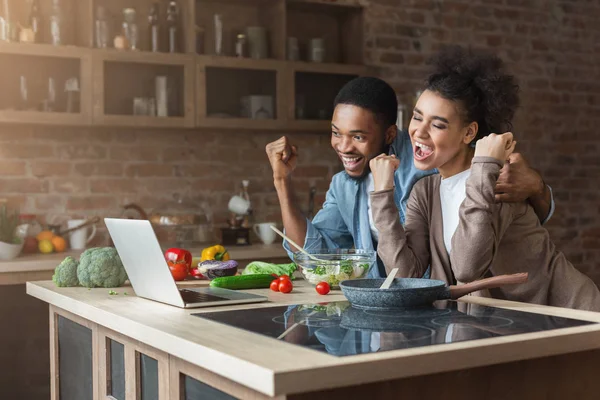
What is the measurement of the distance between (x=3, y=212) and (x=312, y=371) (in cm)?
311

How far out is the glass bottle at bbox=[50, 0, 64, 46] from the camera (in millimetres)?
4203

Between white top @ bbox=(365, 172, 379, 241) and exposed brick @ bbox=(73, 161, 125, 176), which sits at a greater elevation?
exposed brick @ bbox=(73, 161, 125, 176)

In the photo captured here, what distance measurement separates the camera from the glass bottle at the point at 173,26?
176 inches

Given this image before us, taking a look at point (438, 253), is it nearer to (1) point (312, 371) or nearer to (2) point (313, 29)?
(1) point (312, 371)

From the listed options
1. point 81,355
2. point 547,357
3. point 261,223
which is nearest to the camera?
point 547,357

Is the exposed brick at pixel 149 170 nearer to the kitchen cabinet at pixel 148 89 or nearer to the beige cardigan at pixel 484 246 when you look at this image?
the kitchen cabinet at pixel 148 89

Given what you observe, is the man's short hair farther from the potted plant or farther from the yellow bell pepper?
the potted plant

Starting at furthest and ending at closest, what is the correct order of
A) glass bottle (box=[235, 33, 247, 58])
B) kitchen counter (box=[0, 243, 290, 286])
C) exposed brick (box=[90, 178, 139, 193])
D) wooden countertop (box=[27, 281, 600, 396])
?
glass bottle (box=[235, 33, 247, 58])
exposed brick (box=[90, 178, 139, 193])
kitchen counter (box=[0, 243, 290, 286])
wooden countertop (box=[27, 281, 600, 396])

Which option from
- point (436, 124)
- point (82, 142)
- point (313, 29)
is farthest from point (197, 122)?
point (436, 124)

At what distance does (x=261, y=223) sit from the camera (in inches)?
190

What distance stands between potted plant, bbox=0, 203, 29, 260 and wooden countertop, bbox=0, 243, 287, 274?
1.8 inches

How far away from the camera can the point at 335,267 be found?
2283 millimetres

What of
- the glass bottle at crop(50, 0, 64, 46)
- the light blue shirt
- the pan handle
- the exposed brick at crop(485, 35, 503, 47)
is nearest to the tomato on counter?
the pan handle

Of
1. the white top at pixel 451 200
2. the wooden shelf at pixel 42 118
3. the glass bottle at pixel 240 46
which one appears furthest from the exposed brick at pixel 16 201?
the white top at pixel 451 200
